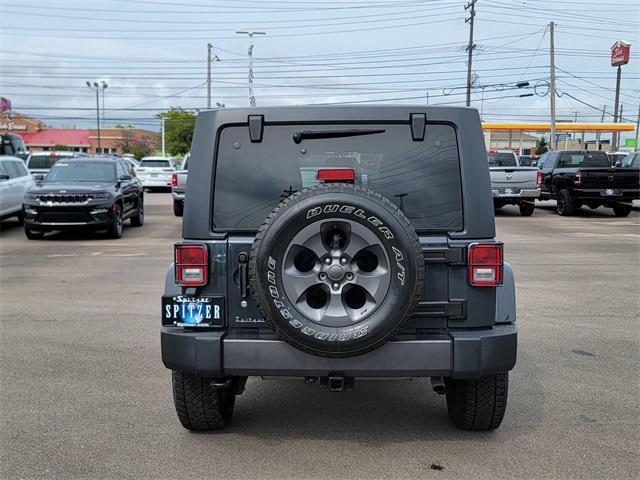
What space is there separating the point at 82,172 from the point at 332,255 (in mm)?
13379

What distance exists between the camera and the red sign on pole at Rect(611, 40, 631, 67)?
59000 millimetres

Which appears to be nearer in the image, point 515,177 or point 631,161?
point 515,177

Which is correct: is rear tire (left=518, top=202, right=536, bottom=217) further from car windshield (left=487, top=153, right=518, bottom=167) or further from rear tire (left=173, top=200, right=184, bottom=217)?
rear tire (left=173, top=200, right=184, bottom=217)

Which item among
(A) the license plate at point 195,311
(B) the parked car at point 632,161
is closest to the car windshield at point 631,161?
(B) the parked car at point 632,161

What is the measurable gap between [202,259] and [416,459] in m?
1.68

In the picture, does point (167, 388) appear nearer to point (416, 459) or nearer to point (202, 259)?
point (202, 259)

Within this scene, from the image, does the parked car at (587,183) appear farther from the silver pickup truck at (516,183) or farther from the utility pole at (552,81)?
the utility pole at (552,81)

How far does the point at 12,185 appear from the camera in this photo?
16.6m

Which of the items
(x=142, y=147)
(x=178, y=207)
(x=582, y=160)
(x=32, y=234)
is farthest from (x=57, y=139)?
(x=32, y=234)

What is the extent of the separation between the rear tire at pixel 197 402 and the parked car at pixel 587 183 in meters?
17.8

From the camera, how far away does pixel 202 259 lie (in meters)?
3.94

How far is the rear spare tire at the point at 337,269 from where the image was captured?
11.8ft

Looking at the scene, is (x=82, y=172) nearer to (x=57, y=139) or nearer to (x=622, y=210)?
(x=622, y=210)

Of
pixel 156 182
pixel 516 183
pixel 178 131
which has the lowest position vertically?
pixel 156 182
